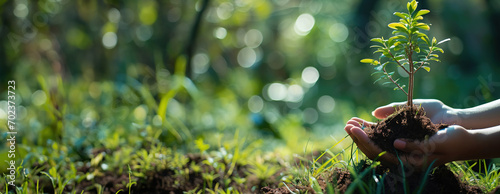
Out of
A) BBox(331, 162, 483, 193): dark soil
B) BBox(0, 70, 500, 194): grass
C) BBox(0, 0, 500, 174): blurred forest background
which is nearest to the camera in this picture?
BBox(331, 162, 483, 193): dark soil

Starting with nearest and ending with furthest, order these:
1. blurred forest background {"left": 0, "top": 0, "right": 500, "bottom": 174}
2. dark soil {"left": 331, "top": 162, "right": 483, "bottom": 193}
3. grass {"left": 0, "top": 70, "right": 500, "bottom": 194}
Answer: dark soil {"left": 331, "top": 162, "right": 483, "bottom": 193} → grass {"left": 0, "top": 70, "right": 500, "bottom": 194} → blurred forest background {"left": 0, "top": 0, "right": 500, "bottom": 174}

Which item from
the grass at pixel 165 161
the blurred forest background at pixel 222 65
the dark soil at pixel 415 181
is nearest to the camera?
the dark soil at pixel 415 181

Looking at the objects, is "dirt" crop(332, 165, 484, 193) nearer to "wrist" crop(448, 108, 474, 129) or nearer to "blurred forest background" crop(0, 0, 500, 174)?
"wrist" crop(448, 108, 474, 129)

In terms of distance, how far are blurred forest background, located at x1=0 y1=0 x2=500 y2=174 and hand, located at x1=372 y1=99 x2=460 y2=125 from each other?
1287 mm

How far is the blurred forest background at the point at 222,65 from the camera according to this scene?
3.24m

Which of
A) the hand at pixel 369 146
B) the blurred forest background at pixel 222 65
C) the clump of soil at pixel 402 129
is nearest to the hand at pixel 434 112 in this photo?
the clump of soil at pixel 402 129

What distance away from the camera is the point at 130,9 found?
19.1 ft

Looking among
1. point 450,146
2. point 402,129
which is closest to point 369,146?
point 402,129

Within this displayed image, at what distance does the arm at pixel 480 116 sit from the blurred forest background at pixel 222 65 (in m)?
1.39

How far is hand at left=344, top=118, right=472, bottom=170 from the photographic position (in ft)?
4.25

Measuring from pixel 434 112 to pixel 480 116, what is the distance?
0.59 feet

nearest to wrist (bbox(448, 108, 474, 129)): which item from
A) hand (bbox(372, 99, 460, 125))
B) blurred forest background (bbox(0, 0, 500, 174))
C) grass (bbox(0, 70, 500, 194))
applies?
hand (bbox(372, 99, 460, 125))

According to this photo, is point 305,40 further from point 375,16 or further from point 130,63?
point 130,63

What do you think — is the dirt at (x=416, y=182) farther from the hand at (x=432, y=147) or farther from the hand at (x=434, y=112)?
the hand at (x=434, y=112)
